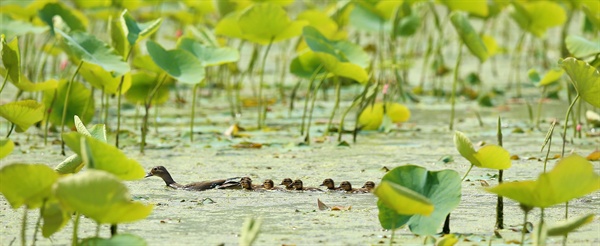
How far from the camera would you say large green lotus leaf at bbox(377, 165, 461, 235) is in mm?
1954

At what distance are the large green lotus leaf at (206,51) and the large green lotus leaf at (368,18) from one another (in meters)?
1.18

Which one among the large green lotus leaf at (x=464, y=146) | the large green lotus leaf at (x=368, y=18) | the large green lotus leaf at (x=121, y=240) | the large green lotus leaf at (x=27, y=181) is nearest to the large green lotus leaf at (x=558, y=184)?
the large green lotus leaf at (x=464, y=146)

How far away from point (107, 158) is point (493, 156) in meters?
0.69

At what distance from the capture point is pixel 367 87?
134 inches

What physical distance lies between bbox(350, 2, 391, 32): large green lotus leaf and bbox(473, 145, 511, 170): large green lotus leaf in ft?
8.58

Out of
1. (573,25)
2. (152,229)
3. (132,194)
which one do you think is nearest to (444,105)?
(132,194)

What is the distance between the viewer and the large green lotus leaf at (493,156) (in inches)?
78.2

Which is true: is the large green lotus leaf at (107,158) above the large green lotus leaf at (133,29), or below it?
below

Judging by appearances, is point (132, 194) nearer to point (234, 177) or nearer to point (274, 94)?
point (234, 177)

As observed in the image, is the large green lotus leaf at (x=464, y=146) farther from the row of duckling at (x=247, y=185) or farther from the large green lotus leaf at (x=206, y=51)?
the large green lotus leaf at (x=206, y=51)

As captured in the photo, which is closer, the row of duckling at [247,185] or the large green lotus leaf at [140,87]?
the row of duckling at [247,185]

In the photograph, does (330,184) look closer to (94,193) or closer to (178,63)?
(178,63)

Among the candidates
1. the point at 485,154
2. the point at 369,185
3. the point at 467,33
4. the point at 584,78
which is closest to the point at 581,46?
the point at 467,33

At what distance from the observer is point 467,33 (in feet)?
12.0
